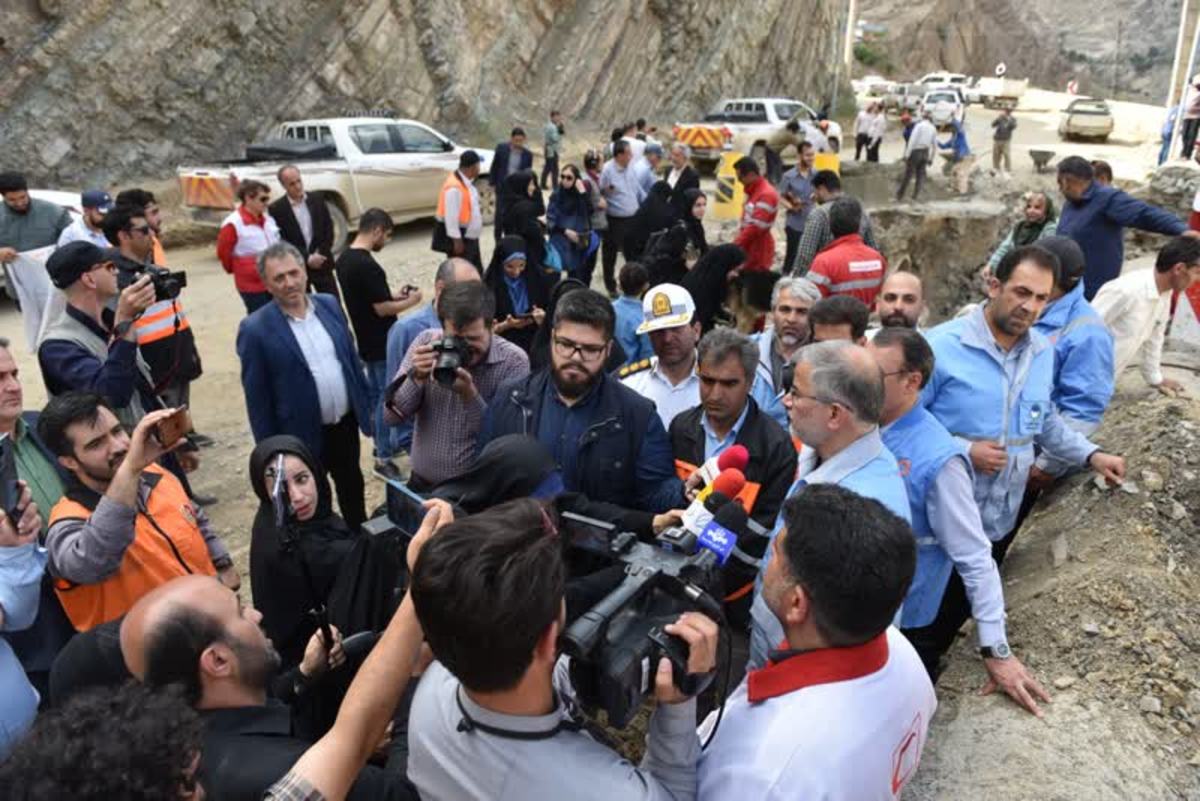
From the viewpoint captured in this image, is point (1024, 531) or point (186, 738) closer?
point (186, 738)

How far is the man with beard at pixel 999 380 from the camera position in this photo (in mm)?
3191

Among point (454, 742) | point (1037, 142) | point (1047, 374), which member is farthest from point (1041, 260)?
point (1037, 142)

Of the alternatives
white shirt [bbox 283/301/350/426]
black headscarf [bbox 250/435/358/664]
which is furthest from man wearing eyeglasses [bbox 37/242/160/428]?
black headscarf [bbox 250/435/358/664]

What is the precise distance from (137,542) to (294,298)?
173 cm

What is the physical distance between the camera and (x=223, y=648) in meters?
1.85

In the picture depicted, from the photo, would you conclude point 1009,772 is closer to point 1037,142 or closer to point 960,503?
point 960,503

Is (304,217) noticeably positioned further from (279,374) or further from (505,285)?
(279,374)

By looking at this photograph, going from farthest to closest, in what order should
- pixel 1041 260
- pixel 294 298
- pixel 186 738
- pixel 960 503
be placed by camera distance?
pixel 294 298 → pixel 1041 260 → pixel 960 503 → pixel 186 738

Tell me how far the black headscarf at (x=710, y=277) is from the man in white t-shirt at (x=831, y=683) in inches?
177

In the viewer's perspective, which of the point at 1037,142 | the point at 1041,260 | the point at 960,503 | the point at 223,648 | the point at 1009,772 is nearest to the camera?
the point at 223,648

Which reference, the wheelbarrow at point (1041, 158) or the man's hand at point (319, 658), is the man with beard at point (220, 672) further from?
the wheelbarrow at point (1041, 158)

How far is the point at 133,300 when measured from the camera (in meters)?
3.58

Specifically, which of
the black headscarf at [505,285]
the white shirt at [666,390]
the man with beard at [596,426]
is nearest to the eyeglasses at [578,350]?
the man with beard at [596,426]

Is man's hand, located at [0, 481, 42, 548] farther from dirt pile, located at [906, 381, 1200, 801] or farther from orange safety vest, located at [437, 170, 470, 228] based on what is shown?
orange safety vest, located at [437, 170, 470, 228]
